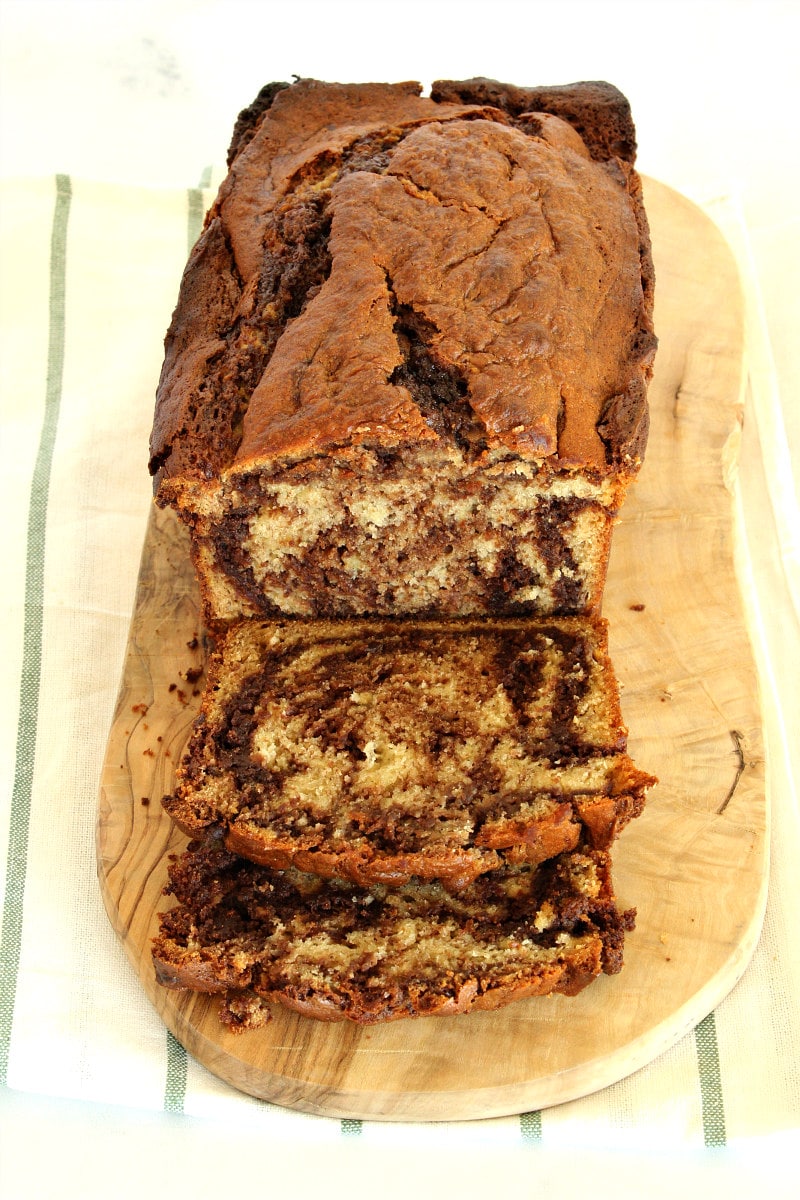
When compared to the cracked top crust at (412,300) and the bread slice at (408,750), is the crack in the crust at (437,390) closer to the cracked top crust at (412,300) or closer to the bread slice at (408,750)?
the cracked top crust at (412,300)

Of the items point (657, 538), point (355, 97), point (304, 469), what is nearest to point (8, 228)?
point (355, 97)

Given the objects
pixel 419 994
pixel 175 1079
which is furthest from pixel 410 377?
pixel 175 1079

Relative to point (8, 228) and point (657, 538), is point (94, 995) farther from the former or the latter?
point (8, 228)

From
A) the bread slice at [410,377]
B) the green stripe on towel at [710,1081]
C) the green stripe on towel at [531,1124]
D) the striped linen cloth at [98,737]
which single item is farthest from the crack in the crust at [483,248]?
the green stripe on towel at [531,1124]

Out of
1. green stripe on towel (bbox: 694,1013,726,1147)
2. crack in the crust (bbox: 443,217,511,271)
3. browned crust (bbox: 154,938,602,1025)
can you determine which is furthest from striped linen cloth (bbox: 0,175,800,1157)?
crack in the crust (bbox: 443,217,511,271)

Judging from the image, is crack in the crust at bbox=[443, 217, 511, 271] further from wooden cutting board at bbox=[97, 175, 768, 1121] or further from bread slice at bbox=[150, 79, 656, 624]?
wooden cutting board at bbox=[97, 175, 768, 1121]
